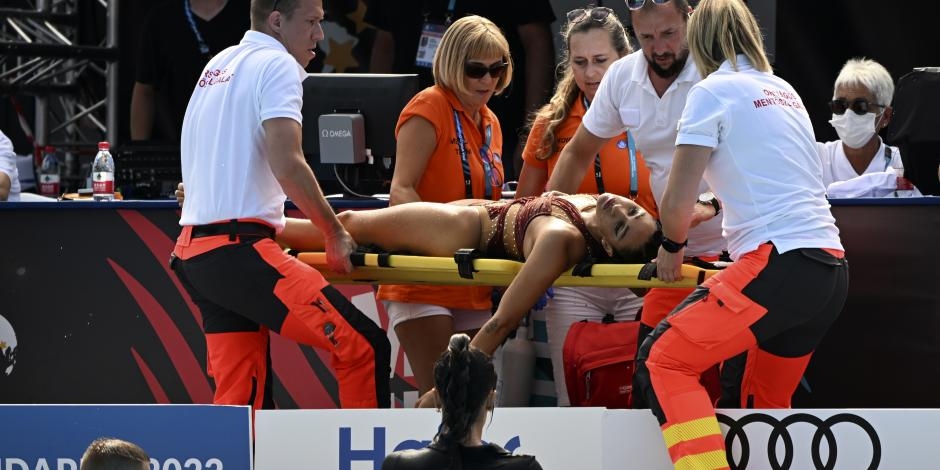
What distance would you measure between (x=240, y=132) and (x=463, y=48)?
114cm

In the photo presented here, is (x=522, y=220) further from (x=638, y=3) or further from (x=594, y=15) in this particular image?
(x=594, y=15)

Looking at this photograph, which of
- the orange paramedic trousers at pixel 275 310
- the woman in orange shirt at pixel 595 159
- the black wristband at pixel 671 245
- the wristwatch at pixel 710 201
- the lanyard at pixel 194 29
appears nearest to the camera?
the black wristband at pixel 671 245

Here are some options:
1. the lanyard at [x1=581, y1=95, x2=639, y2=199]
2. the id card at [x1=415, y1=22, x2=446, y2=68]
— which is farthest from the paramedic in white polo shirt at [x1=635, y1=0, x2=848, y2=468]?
the id card at [x1=415, y1=22, x2=446, y2=68]

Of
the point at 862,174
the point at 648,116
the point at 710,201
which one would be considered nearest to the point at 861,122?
the point at 862,174

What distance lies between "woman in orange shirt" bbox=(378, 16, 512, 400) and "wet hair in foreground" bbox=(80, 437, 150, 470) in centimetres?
195

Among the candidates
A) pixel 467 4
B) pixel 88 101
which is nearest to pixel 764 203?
pixel 467 4

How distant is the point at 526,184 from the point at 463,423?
8.59 ft

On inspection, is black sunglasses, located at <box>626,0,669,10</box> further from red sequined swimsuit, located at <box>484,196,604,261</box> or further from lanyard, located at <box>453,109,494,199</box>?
lanyard, located at <box>453,109,494,199</box>

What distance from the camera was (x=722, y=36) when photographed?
13.1ft

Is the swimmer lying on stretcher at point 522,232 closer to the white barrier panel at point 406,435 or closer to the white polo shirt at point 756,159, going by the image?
the white barrier panel at point 406,435

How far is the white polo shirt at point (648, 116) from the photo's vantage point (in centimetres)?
465

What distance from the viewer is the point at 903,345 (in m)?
5.22

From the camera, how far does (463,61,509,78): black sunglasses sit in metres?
5.05

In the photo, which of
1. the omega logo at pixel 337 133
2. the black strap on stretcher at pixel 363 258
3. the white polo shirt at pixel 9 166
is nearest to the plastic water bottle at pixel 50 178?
the white polo shirt at pixel 9 166
